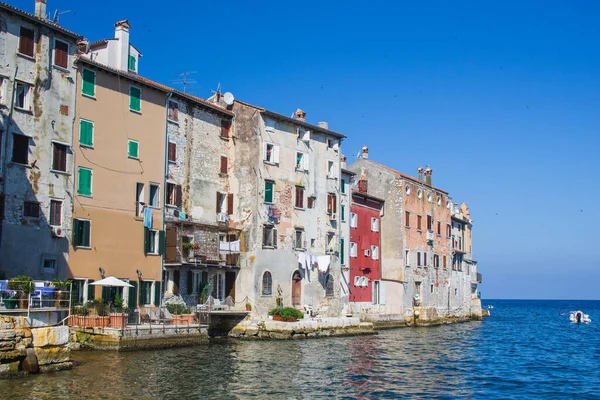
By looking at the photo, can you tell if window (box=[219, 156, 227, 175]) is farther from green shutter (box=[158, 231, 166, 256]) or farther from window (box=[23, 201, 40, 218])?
window (box=[23, 201, 40, 218])

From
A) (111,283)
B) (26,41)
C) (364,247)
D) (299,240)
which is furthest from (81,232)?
(364,247)

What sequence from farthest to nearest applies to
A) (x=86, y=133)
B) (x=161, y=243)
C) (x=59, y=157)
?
(x=161, y=243)
(x=86, y=133)
(x=59, y=157)

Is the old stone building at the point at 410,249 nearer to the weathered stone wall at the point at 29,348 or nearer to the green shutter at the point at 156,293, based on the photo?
the green shutter at the point at 156,293

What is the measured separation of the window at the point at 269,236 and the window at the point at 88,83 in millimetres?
15353

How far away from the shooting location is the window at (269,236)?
46688 millimetres

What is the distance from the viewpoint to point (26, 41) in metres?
33.2

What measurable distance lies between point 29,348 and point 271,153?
26.1 m

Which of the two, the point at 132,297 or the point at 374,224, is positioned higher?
the point at 374,224

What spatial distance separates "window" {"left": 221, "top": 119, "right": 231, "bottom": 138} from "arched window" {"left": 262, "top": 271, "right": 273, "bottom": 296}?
9.75 m

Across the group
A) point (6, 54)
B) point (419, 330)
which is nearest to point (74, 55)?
point (6, 54)

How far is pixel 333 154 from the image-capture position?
54344 mm

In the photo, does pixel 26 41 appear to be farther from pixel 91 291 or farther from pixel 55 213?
pixel 91 291

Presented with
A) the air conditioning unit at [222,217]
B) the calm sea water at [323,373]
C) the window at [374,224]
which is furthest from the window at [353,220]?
the calm sea water at [323,373]


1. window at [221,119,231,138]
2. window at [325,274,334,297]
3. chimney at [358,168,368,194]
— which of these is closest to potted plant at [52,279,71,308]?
window at [221,119,231,138]
